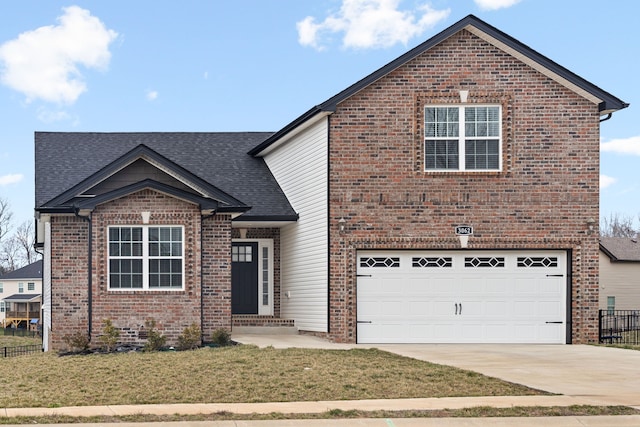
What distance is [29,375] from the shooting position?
15172 mm

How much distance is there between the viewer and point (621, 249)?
46.4m

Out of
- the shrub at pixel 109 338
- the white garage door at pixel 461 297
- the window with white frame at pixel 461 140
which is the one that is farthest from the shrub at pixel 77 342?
the window with white frame at pixel 461 140

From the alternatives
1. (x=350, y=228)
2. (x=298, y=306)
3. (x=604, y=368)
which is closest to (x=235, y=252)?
(x=298, y=306)

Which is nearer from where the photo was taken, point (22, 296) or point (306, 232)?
point (306, 232)

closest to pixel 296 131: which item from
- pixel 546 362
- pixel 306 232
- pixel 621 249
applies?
pixel 306 232

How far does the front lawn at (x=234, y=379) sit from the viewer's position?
1271cm

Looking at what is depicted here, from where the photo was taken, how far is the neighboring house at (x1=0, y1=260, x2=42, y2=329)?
7881 centimetres

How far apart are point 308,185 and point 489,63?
5.75 m

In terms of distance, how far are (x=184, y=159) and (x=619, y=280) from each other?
2685 cm

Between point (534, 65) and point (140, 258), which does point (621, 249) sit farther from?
point (140, 258)

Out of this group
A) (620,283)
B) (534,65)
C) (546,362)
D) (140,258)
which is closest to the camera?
(546,362)

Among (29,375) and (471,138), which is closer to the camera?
(29,375)

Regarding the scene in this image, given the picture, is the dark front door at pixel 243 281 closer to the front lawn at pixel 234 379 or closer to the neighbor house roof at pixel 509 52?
the neighbor house roof at pixel 509 52

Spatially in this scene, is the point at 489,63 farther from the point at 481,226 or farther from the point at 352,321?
the point at 352,321
